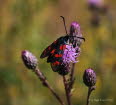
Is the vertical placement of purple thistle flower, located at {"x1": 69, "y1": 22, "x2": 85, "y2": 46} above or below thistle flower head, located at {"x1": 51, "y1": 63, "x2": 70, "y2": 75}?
above

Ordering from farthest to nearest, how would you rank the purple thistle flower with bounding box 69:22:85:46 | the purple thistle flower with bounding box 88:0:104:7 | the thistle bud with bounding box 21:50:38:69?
the purple thistle flower with bounding box 88:0:104:7, the thistle bud with bounding box 21:50:38:69, the purple thistle flower with bounding box 69:22:85:46

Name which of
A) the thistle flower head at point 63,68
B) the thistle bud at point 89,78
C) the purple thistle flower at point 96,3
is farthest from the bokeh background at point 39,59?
the thistle flower head at point 63,68

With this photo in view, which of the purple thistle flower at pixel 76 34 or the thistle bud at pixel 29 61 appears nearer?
the purple thistle flower at pixel 76 34

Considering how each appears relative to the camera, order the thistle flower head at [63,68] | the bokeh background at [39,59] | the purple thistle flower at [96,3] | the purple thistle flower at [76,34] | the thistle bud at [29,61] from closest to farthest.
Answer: the thistle flower head at [63,68], the purple thistle flower at [76,34], the thistle bud at [29,61], the bokeh background at [39,59], the purple thistle flower at [96,3]

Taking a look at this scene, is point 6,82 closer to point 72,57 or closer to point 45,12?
point 45,12

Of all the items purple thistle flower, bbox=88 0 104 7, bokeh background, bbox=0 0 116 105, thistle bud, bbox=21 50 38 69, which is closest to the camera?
thistle bud, bbox=21 50 38 69

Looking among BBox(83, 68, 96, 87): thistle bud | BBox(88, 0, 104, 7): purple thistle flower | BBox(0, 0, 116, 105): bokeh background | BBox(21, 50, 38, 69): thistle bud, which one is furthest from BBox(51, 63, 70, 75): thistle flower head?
BBox(88, 0, 104, 7): purple thistle flower

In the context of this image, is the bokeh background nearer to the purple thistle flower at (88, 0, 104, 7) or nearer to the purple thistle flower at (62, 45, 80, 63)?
the purple thistle flower at (88, 0, 104, 7)

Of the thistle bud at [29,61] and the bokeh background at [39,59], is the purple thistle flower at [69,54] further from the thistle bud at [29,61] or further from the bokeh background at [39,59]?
the bokeh background at [39,59]

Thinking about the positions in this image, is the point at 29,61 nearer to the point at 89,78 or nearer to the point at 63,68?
the point at 63,68

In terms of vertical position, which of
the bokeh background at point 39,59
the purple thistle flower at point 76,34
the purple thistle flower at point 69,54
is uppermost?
the purple thistle flower at point 76,34

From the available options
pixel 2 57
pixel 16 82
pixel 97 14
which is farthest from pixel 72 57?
pixel 97 14
